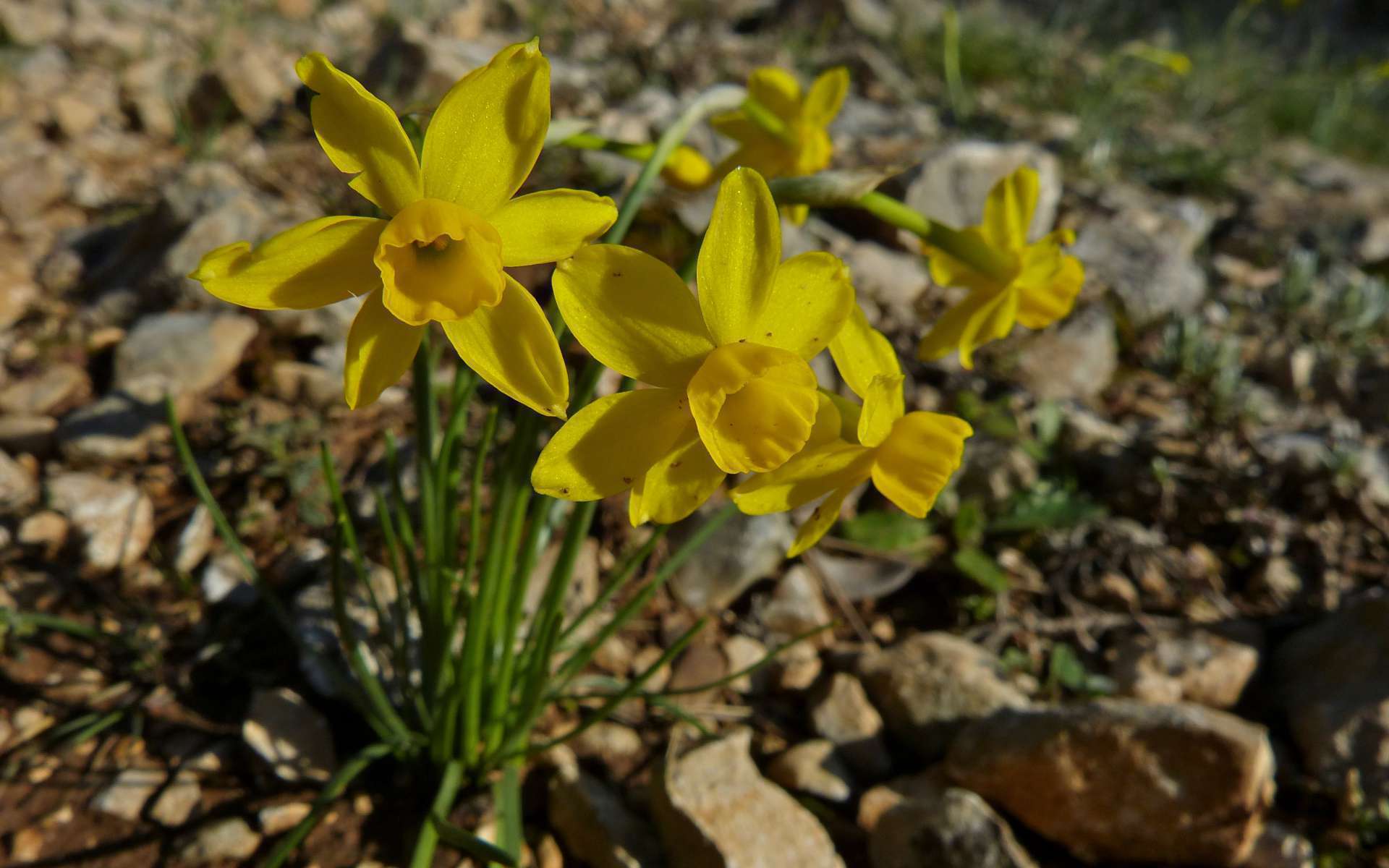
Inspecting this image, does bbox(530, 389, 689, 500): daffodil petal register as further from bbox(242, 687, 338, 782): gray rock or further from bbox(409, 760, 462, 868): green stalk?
bbox(242, 687, 338, 782): gray rock

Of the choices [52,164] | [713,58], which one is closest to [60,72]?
[52,164]

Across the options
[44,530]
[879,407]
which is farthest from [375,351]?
[44,530]

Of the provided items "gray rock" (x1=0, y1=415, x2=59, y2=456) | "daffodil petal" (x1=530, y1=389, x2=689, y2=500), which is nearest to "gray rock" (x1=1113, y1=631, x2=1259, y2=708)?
"daffodil petal" (x1=530, y1=389, x2=689, y2=500)

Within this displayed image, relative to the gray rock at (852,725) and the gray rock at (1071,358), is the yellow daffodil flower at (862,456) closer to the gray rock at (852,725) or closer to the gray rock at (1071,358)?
the gray rock at (852,725)

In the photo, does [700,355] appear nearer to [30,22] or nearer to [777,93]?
[777,93]

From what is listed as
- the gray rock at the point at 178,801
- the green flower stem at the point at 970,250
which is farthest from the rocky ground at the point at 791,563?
the green flower stem at the point at 970,250

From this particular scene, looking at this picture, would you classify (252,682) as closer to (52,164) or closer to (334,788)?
(334,788)
